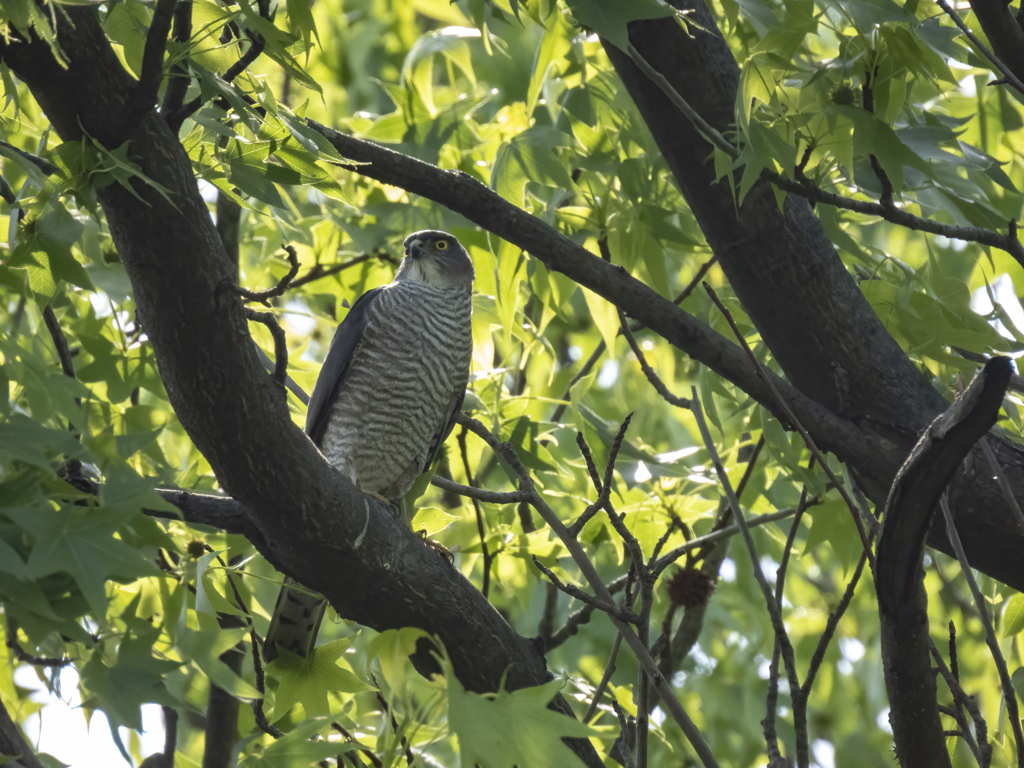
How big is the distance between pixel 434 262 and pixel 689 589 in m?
2.31

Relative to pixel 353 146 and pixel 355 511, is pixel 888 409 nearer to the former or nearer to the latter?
pixel 355 511

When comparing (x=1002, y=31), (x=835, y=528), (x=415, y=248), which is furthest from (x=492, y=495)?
(x=415, y=248)

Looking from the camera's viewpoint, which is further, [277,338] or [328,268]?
[328,268]

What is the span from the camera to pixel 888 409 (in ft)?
9.43

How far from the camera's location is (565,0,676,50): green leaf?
215 centimetres

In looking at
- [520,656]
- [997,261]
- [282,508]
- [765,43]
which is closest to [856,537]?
[997,261]

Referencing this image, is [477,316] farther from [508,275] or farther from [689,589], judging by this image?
[689,589]

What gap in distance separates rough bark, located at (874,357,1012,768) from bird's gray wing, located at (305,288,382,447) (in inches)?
107

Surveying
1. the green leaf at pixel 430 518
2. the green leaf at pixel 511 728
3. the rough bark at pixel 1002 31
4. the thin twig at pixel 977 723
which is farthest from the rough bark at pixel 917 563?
the green leaf at pixel 430 518

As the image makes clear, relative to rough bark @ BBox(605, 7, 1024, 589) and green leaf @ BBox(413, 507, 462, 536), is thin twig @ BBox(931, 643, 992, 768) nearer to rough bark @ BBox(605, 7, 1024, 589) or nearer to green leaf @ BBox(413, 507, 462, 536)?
rough bark @ BBox(605, 7, 1024, 589)

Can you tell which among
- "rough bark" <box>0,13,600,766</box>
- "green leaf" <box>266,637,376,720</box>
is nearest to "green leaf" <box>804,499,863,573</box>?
"rough bark" <box>0,13,600,766</box>

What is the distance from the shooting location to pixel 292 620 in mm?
3217

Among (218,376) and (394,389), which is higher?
(394,389)

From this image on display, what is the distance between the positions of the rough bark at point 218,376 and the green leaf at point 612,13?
983 millimetres
